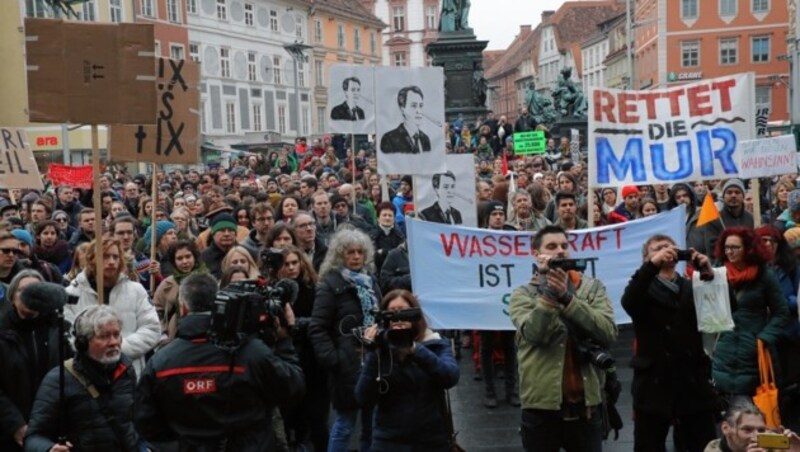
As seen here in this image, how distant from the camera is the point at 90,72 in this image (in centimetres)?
671

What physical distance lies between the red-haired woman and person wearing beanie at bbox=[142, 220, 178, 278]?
4.15 m

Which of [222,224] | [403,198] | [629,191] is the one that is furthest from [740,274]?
[403,198]

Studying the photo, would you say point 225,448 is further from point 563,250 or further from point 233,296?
point 563,250

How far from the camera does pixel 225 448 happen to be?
4441 millimetres

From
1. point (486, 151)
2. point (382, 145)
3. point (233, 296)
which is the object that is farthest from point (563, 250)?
point (486, 151)

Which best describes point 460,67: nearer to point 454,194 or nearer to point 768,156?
point 454,194

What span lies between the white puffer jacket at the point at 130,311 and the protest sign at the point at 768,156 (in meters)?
5.61

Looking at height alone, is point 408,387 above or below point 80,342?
below

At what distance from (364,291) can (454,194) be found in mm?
4145

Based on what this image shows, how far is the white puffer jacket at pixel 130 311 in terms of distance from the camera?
243 inches

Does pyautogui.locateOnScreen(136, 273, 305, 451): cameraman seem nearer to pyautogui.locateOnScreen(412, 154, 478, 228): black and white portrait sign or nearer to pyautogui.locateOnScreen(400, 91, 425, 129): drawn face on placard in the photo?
pyautogui.locateOnScreen(400, 91, 425, 129): drawn face on placard

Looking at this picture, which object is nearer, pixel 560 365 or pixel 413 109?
pixel 560 365

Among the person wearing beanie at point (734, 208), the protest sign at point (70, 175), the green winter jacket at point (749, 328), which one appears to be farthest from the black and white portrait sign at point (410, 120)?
the protest sign at point (70, 175)

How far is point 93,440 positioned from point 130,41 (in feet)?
10.1
